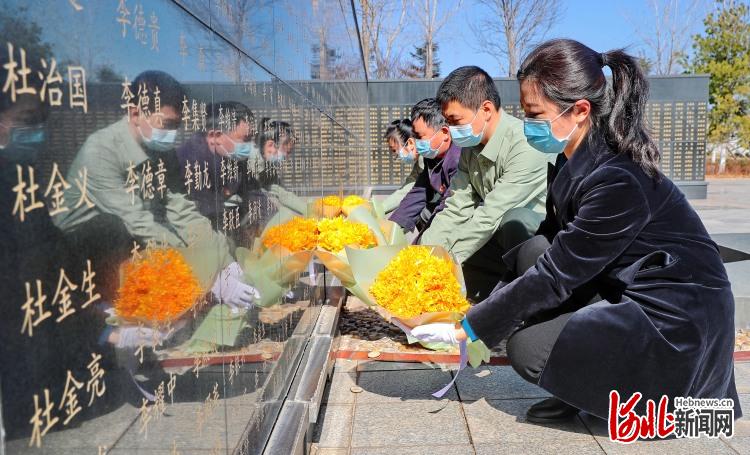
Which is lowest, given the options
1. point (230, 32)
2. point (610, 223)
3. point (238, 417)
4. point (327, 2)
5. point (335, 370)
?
point (335, 370)

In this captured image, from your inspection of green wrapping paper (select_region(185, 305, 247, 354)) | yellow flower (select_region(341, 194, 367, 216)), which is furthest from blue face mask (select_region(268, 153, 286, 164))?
yellow flower (select_region(341, 194, 367, 216))

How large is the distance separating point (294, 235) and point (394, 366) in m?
1.07

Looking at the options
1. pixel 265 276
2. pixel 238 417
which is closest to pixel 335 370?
pixel 265 276

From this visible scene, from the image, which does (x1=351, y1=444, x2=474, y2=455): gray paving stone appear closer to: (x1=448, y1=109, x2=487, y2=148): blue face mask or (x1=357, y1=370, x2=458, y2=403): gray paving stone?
(x1=357, y1=370, x2=458, y2=403): gray paving stone

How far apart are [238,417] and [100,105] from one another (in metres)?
1.14

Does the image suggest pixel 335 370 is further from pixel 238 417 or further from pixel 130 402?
pixel 130 402

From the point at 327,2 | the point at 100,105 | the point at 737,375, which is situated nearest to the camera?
the point at 100,105

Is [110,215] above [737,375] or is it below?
above

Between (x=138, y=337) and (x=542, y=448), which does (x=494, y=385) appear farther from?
(x=138, y=337)

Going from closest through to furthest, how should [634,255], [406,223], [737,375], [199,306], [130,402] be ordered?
[130,402] < [199,306] < [634,255] < [737,375] < [406,223]

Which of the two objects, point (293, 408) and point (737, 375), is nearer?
point (293, 408)

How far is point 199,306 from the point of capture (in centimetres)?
157

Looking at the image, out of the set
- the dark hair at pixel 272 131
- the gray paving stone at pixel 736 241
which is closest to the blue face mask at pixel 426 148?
the dark hair at pixel 272 131

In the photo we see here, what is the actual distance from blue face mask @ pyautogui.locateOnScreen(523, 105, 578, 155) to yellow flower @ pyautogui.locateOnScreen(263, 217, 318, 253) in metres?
1.09
